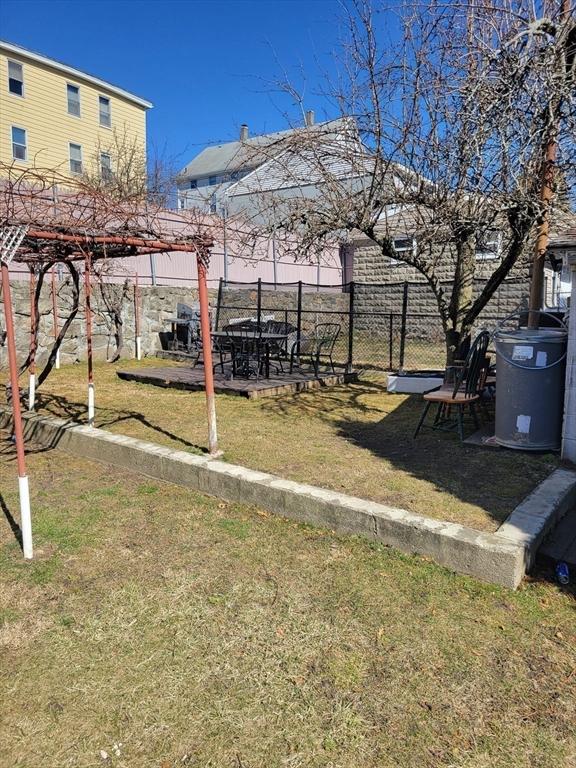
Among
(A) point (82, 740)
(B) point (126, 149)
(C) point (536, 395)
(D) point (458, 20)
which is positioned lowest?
(A) point (82, 740)

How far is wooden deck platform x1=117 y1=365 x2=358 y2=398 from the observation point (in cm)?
819

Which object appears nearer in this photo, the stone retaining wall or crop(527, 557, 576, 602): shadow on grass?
crop(527, 557, 576, 602): shadow on grass

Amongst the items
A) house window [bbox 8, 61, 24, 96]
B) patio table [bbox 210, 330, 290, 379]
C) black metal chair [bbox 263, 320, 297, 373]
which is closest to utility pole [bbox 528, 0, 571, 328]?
patio table [bbox 210, 330, 290, 379]

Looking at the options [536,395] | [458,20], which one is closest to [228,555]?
[536,395]

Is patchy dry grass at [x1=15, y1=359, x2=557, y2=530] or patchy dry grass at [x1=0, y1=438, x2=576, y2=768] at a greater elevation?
patchy dry grass at [x1=15, y1=359, x2=557, y2=530]

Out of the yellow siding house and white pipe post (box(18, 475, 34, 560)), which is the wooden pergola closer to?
white pipe post (box(18, 475, 34, 560))

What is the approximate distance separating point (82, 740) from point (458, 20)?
6644 millimetres

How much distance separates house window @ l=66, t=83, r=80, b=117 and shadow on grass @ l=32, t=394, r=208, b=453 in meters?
20.0

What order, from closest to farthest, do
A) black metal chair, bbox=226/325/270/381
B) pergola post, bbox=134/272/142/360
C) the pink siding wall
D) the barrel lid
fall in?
the barrel lid, black metal chair, bbox=226/325/270/381, the pink siding wall, pergola post, bbox=134/272/142/360

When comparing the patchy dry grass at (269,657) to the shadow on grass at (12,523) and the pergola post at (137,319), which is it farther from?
the pergola post at (137,319)

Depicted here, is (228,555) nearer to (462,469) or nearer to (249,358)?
(462,469)

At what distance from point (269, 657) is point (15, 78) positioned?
82.0 ft

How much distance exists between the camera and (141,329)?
498 inches

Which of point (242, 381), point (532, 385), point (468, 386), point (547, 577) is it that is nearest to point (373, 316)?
point (242, 381)
